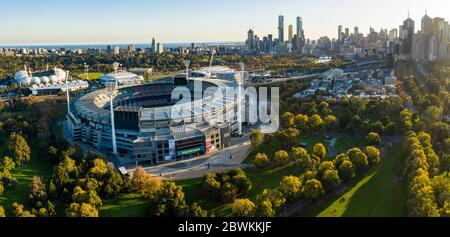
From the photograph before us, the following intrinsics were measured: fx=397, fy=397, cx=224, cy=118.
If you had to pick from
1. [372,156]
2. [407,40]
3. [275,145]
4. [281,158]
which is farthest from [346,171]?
[407,40]

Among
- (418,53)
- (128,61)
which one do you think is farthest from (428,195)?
(128,61)

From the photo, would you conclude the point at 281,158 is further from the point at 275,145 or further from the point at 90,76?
the point at 90,76

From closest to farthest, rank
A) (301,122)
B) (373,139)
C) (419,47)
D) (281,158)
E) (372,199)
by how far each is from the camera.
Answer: (372,199) → (281,158) → (373,139) → (301,122) → (419,47)

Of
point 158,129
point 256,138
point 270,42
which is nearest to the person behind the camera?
point 256,138

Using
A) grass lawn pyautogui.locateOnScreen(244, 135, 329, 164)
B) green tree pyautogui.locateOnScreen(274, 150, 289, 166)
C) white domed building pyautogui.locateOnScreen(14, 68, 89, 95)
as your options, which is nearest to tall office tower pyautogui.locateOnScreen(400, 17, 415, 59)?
grass lawn pyautogui.locateOnScreen(244, 135, 329, 164)

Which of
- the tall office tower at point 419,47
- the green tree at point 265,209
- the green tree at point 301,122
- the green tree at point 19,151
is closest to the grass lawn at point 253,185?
the green tree at point 265,209

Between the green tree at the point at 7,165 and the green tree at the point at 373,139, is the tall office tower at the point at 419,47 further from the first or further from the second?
the green tree at the point at 7,165
